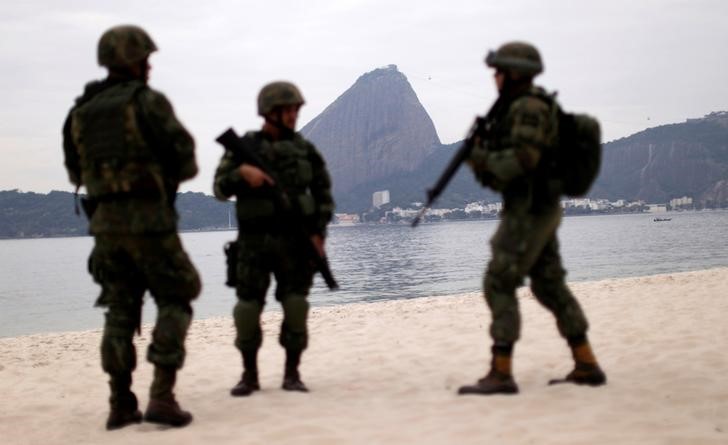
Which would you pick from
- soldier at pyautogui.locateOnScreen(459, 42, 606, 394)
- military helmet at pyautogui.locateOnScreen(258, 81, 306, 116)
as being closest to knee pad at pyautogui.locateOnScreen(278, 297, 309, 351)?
soldier at pyautogui.locateOnScreen(459, 42, 606, 394)

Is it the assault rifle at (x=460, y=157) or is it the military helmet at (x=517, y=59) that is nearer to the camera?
the military helmet at (x=517, y=59)

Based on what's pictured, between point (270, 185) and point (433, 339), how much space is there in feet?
12.6

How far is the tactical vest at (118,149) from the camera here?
4.27 m

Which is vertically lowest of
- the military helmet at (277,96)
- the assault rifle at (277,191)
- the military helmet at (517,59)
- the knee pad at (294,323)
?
the knee pad at (294,323)

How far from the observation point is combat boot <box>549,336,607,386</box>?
16.6ft

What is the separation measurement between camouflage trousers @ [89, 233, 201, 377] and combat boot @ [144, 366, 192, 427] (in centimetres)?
9

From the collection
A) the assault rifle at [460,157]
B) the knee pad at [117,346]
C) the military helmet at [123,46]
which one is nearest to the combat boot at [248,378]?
the knee pad at [117,346]

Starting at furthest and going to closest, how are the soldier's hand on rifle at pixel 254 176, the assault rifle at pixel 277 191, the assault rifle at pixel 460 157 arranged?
the assault rifle at pixel 277 191 < the soldier's hand on rifle at pixel 254 176 < the assault rifle at pixel 460 157

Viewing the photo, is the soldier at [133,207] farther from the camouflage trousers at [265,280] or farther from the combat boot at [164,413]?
the camouflage trousers at [265,280]

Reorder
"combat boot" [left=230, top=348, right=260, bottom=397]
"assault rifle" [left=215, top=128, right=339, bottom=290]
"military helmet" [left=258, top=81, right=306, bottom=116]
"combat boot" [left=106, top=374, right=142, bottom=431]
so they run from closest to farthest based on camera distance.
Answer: "combat boot" [left=106, top=374, right=142, bottom=431]
"assault rifle" [left=215, top=128, right=339, bottom=290]
"military helmet" [left=258, top=81, right=306, bottom=116]
"combat boot" [left=230, top=348, right=260, bottom=397]

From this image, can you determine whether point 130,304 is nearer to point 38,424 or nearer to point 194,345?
point 38,424

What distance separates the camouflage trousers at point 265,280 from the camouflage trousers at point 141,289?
709 millimetres

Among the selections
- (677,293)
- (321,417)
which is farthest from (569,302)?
(677,293)

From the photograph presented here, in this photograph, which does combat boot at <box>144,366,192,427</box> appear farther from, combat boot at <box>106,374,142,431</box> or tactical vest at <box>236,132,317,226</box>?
tactical vest at <box>236,132,317,226</box>
